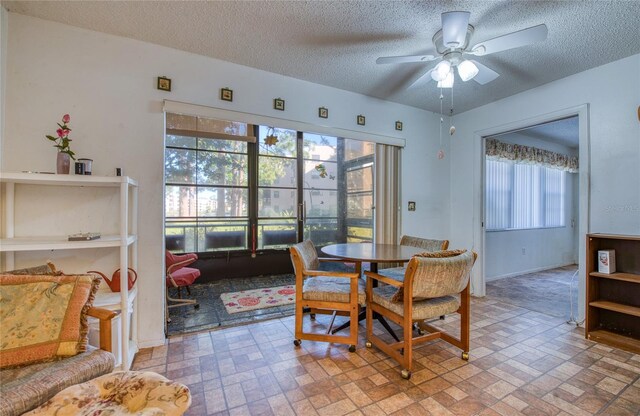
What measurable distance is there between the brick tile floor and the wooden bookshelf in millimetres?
194

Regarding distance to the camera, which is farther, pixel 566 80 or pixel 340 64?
pixel 566 80

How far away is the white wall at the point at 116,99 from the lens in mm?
2025

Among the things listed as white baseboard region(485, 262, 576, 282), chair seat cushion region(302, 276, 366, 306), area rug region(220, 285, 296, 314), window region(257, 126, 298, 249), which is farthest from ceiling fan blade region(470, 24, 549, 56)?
white baseboard region(485, 262, 576, 282)

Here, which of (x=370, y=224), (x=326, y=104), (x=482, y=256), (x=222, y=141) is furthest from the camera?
(x=222, y=141)

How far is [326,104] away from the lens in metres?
3.20

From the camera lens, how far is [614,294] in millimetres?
2598

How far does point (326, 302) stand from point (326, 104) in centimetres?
216

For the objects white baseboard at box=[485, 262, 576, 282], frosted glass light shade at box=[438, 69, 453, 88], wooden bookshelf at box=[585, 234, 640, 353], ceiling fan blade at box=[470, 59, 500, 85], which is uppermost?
ceiling fan blade at box=[470, 59, 500, 85]

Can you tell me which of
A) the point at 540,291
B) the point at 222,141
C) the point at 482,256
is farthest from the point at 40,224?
the point at 540,291

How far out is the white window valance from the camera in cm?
440

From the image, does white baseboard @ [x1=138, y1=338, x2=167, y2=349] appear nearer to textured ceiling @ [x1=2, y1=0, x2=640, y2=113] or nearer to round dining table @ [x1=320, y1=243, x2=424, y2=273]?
round dining table @ [x1=320, y1=243, x2=424, y2=273]

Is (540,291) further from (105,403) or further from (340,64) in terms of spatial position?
(105,403)

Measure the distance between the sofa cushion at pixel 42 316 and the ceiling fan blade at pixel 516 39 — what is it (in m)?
2.84

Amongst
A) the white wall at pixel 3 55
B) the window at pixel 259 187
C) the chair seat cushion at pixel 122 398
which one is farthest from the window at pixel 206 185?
the chair seat cushion at pixel 122 398
